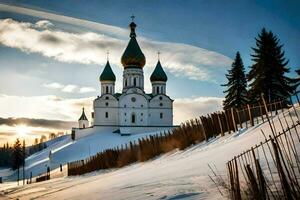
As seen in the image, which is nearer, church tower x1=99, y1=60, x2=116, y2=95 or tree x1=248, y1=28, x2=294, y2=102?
tree x1=248, y1=28, x2=294, y2=102

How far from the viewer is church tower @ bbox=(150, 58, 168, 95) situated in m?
70.9

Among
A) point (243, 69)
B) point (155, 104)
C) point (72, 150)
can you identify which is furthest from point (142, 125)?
point (243, 69)

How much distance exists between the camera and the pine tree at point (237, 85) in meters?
37.3

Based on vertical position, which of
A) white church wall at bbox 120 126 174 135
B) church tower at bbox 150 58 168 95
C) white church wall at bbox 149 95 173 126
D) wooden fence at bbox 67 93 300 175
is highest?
church tower at bbox 150 58 168 95

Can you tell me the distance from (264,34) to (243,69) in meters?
7.64

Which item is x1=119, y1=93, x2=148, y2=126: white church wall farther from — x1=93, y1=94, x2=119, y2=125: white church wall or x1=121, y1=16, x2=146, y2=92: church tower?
x1=93, y1=94, x2=119, y2=125: white church wall

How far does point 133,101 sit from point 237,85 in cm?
3209

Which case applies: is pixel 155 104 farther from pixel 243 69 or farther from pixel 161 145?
pixel 161 145

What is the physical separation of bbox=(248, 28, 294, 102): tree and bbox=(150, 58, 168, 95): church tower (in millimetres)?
40923

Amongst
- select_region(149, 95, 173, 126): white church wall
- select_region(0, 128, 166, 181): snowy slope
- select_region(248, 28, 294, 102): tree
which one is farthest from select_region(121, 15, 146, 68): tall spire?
select_region(248, 28, 294, 102): tree

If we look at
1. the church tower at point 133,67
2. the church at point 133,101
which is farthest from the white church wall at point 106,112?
the church tower at point 133,67

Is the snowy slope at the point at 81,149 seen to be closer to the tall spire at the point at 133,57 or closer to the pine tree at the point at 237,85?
the tall spire at the point at 133,57

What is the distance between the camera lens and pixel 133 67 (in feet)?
223

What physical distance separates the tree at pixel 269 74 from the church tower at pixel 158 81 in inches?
1611
